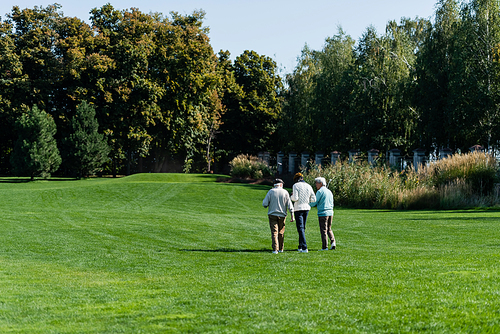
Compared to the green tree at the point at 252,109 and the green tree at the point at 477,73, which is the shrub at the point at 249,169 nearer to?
the green tree at the point at 477,73

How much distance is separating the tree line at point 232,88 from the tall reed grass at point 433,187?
11985mm

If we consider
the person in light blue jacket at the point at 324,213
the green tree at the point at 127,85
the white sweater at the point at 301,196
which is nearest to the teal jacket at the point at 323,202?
the person in light blue jacket at the point at 324,213

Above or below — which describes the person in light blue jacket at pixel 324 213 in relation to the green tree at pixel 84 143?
below

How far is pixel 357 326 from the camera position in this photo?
194 inches

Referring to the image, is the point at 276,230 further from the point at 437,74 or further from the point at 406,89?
the point at 406,89

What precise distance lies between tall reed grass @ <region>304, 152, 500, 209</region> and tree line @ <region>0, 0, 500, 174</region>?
12.0 meters

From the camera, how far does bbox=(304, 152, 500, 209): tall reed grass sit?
2202 cm

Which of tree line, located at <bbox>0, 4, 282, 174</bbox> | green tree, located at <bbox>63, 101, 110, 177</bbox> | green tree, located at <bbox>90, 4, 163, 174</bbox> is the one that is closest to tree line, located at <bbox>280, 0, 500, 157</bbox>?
tree line, located at <bbox>0, 4, 282, 174</bbox>

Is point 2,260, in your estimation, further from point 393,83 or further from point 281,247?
point 393,83

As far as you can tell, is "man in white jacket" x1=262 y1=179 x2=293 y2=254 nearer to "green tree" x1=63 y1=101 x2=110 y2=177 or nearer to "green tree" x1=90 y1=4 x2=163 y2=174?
"green tree" x1=63 y1=101 x2=110 y2=177

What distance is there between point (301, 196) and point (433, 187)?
13.6m

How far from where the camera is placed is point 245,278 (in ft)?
25.3

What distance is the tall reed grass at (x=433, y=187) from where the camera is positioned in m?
22.0

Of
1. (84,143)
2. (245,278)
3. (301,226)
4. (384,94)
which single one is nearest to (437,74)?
(384,94)
